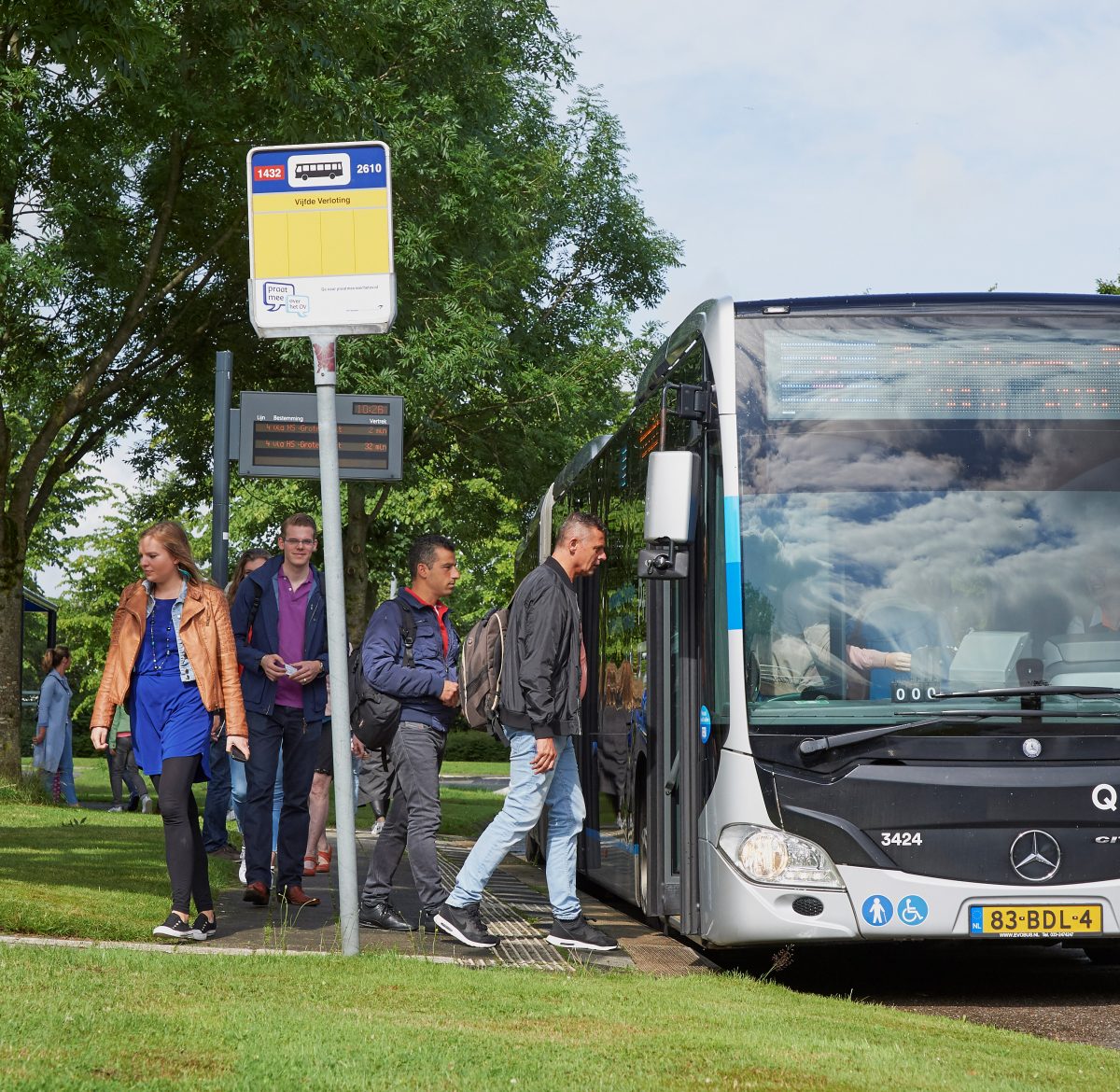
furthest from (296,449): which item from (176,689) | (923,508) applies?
(923,508)

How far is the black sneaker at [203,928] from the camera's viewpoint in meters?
7.78

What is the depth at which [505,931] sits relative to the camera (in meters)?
8.82

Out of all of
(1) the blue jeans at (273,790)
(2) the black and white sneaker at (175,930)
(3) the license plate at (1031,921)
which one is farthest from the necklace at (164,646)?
(3) the license plate at (1031,921)

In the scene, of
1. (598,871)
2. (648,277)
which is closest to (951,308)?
(598,871)

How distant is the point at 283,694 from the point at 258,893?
3.56 ft

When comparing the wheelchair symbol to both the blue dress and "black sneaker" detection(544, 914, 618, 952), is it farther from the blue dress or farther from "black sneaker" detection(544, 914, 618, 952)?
the blue dress

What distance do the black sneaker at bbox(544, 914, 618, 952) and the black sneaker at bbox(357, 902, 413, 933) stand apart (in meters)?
0.88

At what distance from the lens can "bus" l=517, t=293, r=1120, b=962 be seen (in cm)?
746

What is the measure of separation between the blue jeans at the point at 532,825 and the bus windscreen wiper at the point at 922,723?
1321mm

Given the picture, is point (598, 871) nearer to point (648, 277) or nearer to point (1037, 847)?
point (1037, 847)

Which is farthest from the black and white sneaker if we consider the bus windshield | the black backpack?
the bus windshield

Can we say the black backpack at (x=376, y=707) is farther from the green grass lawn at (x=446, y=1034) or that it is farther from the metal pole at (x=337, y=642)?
the green grass lawn at (x=446, y=1034)

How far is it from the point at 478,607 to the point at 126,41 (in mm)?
33142

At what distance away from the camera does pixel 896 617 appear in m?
7.65
